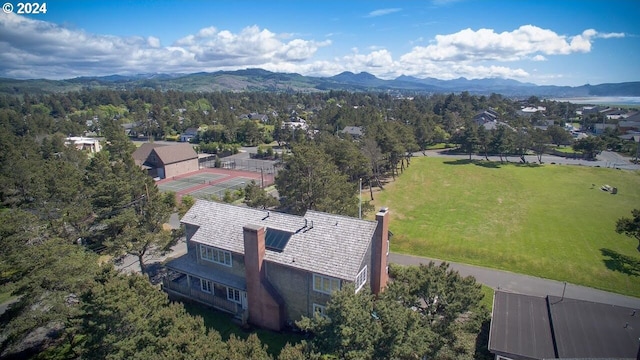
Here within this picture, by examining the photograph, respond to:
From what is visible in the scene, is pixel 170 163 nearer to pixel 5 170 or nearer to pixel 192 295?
pixel 5 170

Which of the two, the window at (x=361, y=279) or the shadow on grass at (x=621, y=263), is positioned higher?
the window at (x=361, y=279)

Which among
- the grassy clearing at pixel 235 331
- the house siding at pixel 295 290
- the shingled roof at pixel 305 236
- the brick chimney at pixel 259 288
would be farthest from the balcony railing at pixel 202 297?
the shingled roof at pixel 305 236

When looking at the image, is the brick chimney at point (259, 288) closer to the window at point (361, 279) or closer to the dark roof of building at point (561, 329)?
the window at point (361, 279)

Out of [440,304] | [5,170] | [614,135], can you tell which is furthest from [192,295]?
[614,135]

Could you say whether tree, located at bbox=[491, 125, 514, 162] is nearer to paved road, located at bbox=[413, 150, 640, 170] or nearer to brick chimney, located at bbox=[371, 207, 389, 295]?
paved road, located at bbox=[413, 150, 640, 170]

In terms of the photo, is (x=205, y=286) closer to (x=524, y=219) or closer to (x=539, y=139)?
(x=524, y=219)

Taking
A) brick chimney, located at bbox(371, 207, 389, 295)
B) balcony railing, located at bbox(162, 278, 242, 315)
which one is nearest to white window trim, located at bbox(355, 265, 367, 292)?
brick chimney, located at bbox(371, 207, 389, 295)

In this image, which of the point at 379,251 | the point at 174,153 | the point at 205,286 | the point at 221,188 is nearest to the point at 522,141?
the point at 221,188

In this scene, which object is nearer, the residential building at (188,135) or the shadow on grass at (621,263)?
the shadow on grass at (621,263)
